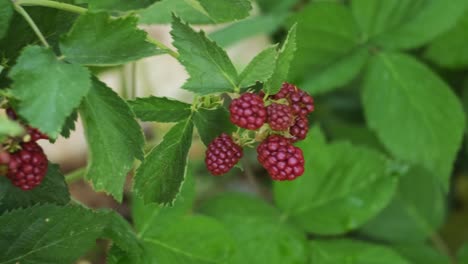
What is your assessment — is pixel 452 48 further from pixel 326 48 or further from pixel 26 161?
pixel 26 161

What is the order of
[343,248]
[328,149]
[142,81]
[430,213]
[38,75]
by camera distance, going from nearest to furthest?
[38,75]
[343,248]
[328,149]
[430,213]
[142,81]

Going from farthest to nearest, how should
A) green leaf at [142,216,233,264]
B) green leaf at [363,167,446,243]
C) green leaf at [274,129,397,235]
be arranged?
green leaf at [363,167,446,243], green leaf at [274,129,397,235], green leaf at [142,216,233,264]

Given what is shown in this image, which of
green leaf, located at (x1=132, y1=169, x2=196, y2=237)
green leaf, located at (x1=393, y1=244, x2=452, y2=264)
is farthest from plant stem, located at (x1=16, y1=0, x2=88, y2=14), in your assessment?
green leaf, located at (x1=393, y1=244, x2=452, y2=264)

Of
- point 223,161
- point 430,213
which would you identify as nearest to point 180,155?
point 223,161

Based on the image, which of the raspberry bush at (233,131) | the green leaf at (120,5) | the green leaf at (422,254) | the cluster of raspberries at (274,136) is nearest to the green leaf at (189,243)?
the raspberry bush at (233,131)

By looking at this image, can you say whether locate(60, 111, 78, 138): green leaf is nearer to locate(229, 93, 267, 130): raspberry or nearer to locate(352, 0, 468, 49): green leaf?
locate(229, 93, 267, 130): raspberry

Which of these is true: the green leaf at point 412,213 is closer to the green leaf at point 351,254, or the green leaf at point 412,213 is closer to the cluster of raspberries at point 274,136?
the green leaf at point 351,254

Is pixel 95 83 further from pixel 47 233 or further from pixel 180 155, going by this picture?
pixel 47 233
